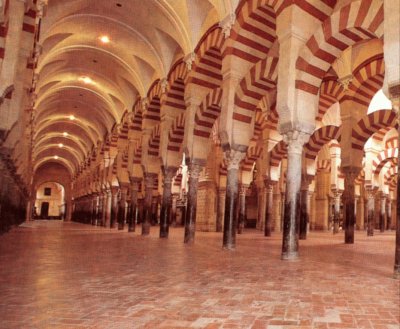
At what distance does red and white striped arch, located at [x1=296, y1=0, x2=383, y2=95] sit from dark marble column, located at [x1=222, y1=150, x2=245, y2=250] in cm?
238

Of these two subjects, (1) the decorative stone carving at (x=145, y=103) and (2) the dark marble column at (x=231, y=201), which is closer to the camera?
(2) the dark marble column at (x=231, y=201)

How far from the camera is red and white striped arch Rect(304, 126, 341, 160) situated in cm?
1277

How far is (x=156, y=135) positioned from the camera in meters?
13.7

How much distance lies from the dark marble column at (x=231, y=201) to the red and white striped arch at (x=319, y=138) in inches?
210

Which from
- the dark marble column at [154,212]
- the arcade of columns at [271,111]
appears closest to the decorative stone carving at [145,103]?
the arcade of columns at [271,111]

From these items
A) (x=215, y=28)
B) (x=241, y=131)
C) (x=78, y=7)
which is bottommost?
(x=241, y=131)

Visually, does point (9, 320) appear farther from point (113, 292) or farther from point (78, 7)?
point (78, 7)

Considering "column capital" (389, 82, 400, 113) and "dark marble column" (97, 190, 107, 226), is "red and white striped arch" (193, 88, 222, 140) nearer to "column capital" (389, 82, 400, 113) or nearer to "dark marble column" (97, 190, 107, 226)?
"column capital" (389, 82, 400, 113)

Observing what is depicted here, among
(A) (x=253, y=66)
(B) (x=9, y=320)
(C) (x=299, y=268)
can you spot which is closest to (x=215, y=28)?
(A) (x=253, y=66)

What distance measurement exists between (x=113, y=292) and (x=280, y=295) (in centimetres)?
160

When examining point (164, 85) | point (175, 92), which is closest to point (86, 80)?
point (164, 85)

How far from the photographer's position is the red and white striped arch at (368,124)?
34.8 ft

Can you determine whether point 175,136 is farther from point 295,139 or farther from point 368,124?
point 295,139

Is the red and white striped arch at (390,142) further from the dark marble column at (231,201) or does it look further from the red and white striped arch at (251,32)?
the dark marble column at (231,201)
